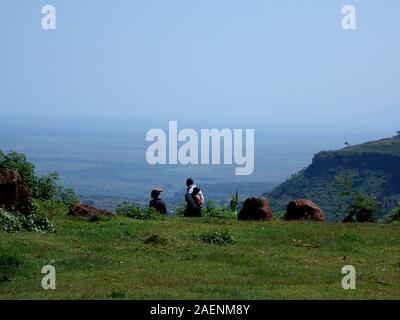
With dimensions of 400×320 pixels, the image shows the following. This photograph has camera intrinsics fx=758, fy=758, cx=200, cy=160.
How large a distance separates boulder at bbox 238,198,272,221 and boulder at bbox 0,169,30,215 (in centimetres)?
992

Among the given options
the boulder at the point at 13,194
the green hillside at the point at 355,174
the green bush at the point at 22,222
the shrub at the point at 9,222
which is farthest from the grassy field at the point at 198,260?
the green hillside at the point at 355,174

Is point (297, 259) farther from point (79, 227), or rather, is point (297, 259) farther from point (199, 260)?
point (79, 227)

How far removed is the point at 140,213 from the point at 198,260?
12017 mm

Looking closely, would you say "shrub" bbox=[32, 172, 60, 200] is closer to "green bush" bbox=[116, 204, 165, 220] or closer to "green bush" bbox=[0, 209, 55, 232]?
"green bush" bbox=[116, 204, 165, 220]

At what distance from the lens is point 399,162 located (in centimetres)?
13875

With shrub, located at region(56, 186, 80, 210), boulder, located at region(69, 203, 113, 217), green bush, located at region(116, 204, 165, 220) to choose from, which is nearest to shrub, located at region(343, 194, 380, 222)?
green bush, located at region(116, 204, 165, 220)

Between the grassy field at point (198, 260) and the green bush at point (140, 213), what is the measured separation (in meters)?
2.50

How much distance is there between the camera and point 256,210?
111ft

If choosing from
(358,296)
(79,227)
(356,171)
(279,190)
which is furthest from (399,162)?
(358,296)

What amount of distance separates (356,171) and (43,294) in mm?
131589

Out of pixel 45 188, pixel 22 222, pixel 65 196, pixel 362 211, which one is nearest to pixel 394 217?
pixel 362 211

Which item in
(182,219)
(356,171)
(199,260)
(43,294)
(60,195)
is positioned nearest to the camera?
(43,294)

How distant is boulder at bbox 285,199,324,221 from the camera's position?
33.7 m
